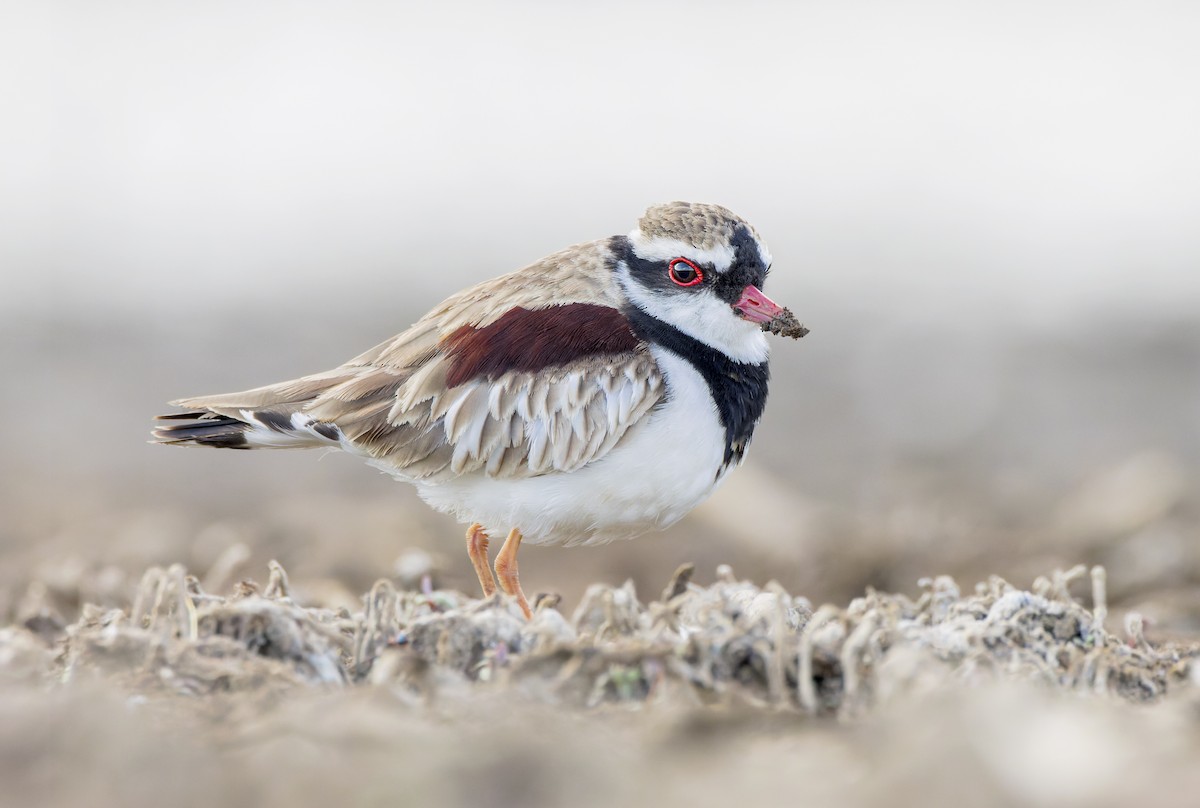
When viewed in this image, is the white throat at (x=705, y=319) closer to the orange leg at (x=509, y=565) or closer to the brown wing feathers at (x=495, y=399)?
the brown wing feathers at (x=495, y=399)

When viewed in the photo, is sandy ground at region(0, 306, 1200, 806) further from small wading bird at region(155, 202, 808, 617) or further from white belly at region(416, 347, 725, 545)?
small wading bird at region(155, 202, 808, 617)

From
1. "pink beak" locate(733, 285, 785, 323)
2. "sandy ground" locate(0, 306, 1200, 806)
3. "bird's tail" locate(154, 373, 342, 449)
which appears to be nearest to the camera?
"sandy ground" locate(0, 306, 1200, 806)

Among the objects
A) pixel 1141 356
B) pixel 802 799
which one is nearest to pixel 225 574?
pixel 802 799

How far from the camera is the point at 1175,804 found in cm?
272

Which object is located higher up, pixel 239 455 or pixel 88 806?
pixel 239 455

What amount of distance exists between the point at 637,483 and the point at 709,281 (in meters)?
1.06

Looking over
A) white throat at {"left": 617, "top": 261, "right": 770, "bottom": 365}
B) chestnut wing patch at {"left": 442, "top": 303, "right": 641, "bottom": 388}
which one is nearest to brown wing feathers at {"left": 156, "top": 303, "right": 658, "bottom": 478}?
chestnut wing patch at {"left": 442, "top": 303, "right": 641, "bottom": 388}

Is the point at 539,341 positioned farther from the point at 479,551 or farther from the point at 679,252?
the point at 479,551

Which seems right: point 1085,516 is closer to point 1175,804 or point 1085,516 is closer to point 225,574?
point 225,574

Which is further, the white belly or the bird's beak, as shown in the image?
the bird's beak

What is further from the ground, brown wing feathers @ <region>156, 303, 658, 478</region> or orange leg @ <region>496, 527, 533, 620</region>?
brown wing feathers @ <region>156, 303, 658, 478</region>

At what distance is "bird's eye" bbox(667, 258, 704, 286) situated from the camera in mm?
6062

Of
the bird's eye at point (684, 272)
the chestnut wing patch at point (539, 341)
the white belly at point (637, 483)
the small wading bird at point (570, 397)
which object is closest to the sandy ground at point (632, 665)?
the white belly at point (637, 483)

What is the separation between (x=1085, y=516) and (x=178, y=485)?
8.14 m
